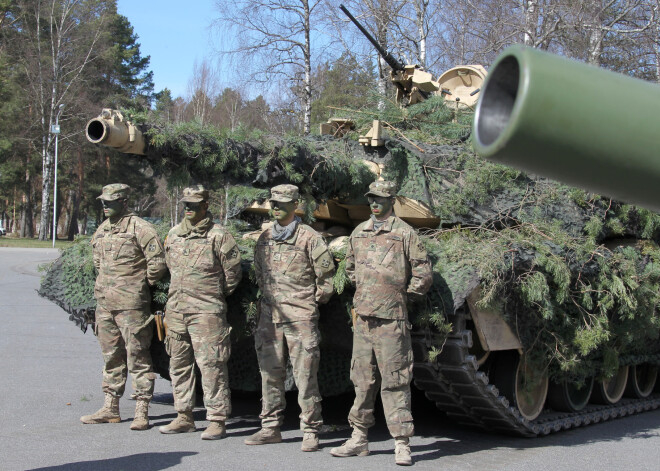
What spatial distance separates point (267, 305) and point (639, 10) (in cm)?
1476

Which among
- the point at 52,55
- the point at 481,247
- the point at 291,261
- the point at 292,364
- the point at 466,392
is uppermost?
the point at 52,55

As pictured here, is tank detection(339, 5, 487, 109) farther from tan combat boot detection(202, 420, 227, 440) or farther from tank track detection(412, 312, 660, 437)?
tan combat boot detection(202, 420, 227, 440)

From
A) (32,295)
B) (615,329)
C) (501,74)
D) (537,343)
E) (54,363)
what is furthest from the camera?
(32,295)

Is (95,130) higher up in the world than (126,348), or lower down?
higher up

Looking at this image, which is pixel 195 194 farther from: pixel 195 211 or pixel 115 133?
pixel 115 133

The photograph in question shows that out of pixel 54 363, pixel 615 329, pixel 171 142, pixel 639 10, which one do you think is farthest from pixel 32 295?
pixel 639 10

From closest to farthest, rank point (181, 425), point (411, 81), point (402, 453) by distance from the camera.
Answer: point (402, 453) < point (181, 425) < point (411, 81)

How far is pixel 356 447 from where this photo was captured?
17.2ft

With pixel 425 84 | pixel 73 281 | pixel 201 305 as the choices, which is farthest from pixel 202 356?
pixel 425 84

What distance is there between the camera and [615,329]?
6.46 meters

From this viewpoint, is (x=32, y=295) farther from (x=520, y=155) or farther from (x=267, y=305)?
(x=520, y=155)

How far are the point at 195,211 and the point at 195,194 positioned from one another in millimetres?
123

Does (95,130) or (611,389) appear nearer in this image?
(95,130)

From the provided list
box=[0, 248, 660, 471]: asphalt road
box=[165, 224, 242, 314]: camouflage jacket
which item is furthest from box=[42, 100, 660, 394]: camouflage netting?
box=[0, 248, 660, 471]: asphalt road
